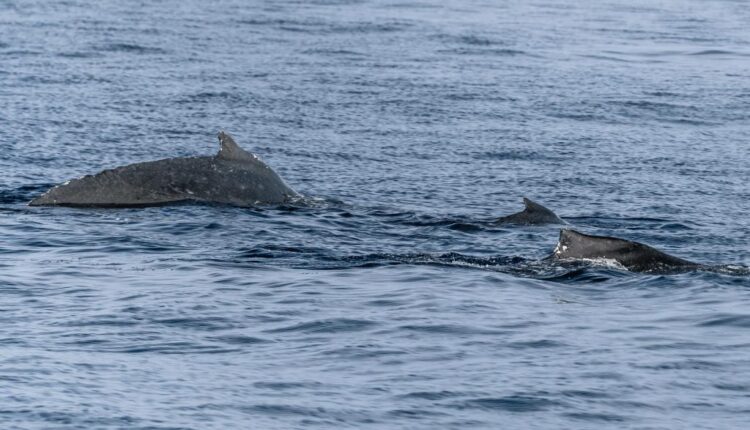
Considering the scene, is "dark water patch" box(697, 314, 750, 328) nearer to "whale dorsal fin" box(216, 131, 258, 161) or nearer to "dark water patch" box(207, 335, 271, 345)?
"dark water patch" box(207, 335, 271, 345)

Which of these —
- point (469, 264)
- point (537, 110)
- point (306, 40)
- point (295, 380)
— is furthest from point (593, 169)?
point (306, 40)

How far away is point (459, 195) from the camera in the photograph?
18.1 meters

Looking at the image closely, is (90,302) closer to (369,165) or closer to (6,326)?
(6,326)

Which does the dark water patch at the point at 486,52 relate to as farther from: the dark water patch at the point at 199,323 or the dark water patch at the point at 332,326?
the dark water patch at the point at 199,323

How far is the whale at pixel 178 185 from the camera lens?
51.5ft

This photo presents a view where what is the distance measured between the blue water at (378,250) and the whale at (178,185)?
338 millimetres

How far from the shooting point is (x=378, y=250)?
1431 cm

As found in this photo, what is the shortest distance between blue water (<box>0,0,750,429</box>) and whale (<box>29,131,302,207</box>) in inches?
13.3

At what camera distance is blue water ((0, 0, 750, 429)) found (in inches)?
379

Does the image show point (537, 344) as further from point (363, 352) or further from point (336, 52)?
point (336, 52)

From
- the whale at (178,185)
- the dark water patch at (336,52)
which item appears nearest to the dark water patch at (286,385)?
the whale at (178,185)

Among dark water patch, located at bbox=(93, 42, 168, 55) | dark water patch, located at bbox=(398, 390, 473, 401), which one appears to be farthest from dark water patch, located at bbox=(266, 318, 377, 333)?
dark water patch, located at bbox=(93, 42, 168, 55)

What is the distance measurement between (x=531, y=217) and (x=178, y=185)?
4.04 m

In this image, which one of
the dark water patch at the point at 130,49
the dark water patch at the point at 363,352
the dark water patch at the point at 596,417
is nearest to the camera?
the dark water patch at the point at 596,417
